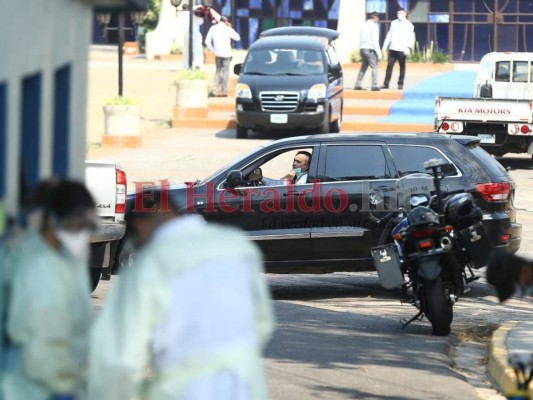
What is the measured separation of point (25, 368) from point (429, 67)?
38.2m

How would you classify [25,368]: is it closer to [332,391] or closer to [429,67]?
[332,391]

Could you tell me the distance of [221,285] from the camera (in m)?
5.14

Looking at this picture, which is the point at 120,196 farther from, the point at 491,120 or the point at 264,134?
the point at 264,134

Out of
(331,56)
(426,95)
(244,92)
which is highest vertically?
(331,56)

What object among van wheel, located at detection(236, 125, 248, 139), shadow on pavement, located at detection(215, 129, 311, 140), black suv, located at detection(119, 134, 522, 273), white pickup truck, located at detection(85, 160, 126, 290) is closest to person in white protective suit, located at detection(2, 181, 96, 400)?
white pickup truck, located at detection(85, 160, 126, 290)

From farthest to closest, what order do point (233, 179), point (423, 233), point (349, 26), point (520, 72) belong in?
point (349, 26) → point (520, 72) → point (233, 179) → point (423, 233)

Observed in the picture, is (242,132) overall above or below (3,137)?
above

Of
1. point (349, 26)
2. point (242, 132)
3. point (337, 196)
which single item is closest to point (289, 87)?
point (242, 132)

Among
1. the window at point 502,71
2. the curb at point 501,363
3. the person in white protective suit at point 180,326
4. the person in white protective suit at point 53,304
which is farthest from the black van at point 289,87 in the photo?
the person in white protective suit at point 180,326

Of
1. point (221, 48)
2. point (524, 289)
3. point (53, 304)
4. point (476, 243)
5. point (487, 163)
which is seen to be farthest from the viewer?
point (221, 48)

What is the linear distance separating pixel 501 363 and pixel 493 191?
3887 mm

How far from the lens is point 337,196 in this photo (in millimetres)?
13820

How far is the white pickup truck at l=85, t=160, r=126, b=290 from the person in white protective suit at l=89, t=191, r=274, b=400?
7732 mm

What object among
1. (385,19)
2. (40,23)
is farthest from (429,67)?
(40,23)
